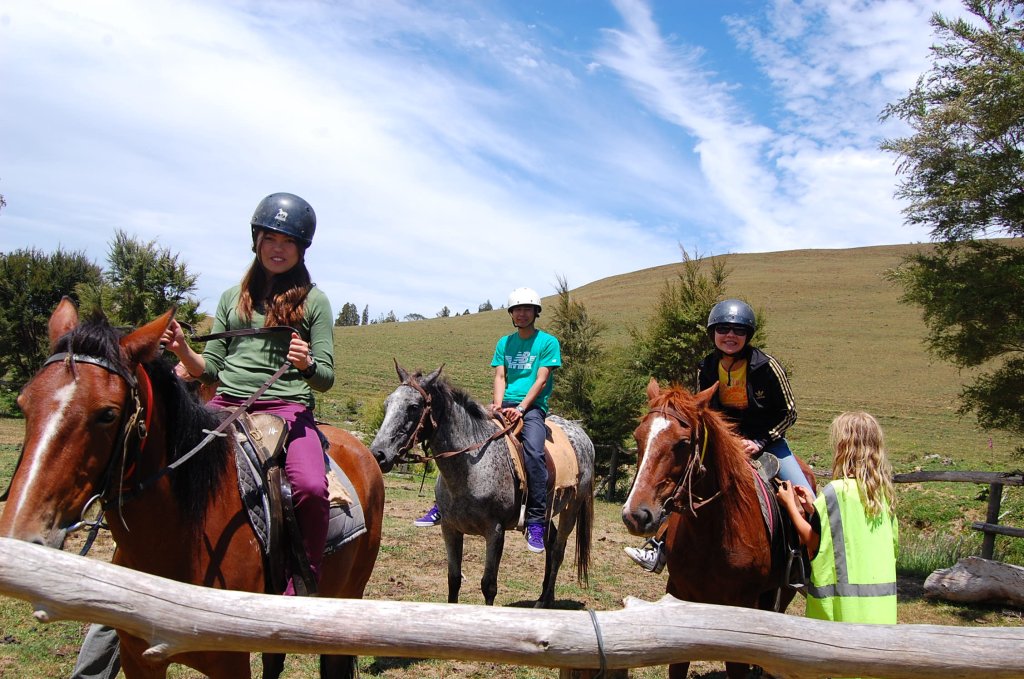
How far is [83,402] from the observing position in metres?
2.20

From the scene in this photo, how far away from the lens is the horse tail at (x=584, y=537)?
26.5 ft

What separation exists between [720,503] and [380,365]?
164 feet

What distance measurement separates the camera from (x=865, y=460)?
11.9 feet

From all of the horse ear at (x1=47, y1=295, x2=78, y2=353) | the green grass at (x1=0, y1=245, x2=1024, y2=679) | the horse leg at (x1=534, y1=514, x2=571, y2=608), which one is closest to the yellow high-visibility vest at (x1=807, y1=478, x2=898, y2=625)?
the green grass at (x1=0, y1=245, x2=1024, y2=679)

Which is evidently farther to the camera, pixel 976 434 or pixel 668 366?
pixel 976 434

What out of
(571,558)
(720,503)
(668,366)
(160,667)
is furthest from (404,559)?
(668,366)

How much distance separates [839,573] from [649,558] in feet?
4.65

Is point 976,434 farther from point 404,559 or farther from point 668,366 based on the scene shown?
point 404,559

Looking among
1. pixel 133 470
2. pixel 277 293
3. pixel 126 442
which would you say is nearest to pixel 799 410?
pixel 277 293

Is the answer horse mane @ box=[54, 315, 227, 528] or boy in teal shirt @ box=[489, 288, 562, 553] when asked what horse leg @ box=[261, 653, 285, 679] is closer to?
horse mane @ box=[54, 315, 227, 528]

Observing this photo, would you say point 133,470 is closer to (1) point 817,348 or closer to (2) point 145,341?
(2) point 145,341

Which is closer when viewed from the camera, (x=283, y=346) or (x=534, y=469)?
(x=283, y=346)

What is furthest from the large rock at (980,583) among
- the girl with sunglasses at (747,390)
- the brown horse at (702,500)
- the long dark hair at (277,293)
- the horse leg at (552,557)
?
the long dark hair at (277,293)

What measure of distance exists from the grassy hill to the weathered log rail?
1662cm
